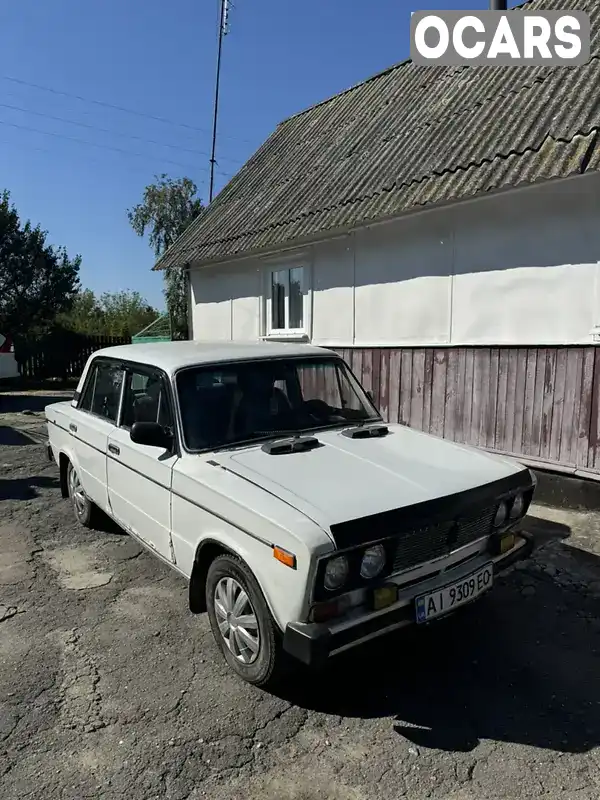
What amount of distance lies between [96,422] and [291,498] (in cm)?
259

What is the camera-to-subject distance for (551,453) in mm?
5848

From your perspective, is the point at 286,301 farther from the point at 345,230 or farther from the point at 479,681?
the point at 479,681

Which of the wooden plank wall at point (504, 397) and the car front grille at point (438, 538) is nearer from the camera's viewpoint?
the car front grille at point (438, 538)

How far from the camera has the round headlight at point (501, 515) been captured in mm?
3119

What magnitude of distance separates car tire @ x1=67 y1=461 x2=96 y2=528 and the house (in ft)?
13.7

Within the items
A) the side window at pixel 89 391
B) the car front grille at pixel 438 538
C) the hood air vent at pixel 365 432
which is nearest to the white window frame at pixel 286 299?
the side window at pixel 89 391

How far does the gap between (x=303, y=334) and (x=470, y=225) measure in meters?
3.54

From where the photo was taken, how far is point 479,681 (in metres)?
2.93

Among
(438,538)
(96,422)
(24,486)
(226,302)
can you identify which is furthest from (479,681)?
(226,302)

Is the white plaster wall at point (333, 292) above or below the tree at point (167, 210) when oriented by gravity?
below

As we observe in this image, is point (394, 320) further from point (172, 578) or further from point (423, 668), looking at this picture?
point (423, 668)

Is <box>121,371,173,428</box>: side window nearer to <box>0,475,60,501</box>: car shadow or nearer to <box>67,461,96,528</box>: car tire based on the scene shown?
<box>67,461,96,528</box>: car tire

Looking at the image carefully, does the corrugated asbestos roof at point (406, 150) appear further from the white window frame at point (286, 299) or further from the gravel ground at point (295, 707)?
the gravel ground at point (295, 707)

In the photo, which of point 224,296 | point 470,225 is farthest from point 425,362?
point 224,296
